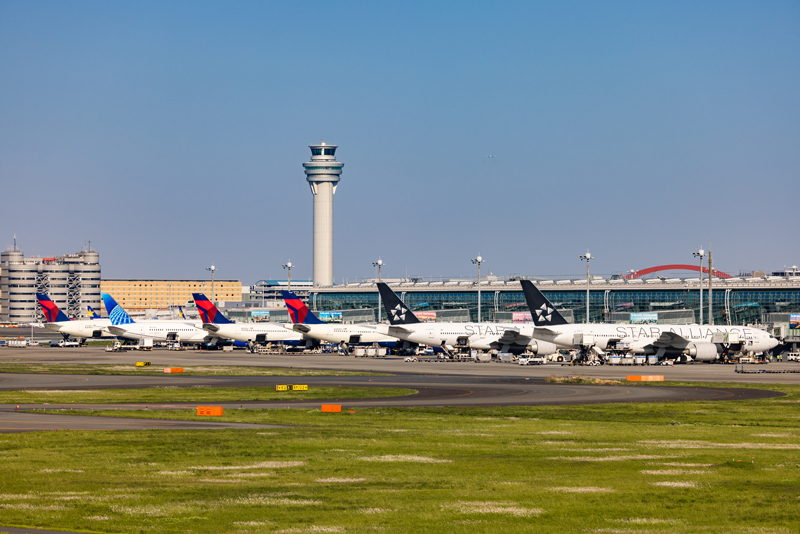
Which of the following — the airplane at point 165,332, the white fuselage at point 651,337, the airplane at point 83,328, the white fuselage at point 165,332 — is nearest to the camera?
the white fuselage at point 651,337

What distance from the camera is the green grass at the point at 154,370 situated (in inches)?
3263

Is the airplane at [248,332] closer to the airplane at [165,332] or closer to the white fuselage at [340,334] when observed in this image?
the white fuselage at [340,334]

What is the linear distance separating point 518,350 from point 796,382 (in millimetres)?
44263

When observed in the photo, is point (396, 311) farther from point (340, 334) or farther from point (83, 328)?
point (83, 328)

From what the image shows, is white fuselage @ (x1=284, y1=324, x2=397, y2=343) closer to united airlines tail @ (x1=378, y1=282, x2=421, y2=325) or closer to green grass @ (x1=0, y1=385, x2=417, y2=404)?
united airlines tail @ (x1=378, y1=282, x2=421, y2=325)

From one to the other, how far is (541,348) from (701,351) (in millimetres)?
18507

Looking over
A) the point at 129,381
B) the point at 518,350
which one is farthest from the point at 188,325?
the point at 129,381

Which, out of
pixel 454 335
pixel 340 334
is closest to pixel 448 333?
pixel 454 335

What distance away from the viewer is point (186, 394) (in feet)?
192

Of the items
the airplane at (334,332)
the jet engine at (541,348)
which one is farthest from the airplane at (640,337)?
the airplane at (334,332)

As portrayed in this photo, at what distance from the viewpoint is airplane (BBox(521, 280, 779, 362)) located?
345 feet

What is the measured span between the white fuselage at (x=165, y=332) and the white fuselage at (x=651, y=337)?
6348 cm

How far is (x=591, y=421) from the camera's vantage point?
44.7 meters

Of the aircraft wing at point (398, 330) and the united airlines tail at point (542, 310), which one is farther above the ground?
the united airlines tail at point (542, 310)
